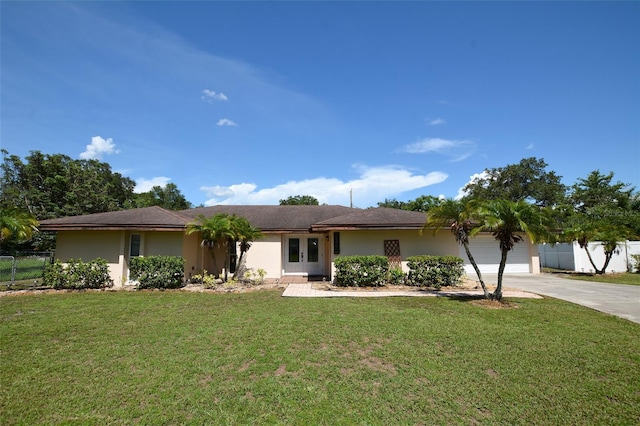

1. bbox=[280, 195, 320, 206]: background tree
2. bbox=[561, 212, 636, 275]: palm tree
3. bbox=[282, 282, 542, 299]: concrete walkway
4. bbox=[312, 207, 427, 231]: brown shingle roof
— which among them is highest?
bbox=[280, 195, 320, 206]: background tree

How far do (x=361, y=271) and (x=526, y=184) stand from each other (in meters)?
35.2

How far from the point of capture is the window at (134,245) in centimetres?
1376

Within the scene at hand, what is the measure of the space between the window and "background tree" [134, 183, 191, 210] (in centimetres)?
3486

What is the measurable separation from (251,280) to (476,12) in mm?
14373

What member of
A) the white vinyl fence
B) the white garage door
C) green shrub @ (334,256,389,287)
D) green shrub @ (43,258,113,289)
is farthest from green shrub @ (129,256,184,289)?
the white vinyl fence

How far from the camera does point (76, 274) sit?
12508 mm

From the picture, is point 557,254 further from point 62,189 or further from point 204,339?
point 62,189

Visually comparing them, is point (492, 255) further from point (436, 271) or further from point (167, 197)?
point (167, 197)

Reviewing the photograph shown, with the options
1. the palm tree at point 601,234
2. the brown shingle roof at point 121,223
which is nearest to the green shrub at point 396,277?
the brown shingle roof at point 121,223

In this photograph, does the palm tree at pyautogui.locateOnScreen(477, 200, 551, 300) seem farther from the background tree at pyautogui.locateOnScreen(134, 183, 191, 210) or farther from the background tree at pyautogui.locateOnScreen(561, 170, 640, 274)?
the background tree at pyautogui.locateOnScreen(134, 183, 191, 210)

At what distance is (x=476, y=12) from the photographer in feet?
34.4

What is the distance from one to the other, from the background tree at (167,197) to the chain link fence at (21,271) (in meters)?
31.1

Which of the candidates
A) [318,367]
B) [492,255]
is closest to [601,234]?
[492,255]

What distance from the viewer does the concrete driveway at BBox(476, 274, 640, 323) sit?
Answer: 890 cm
